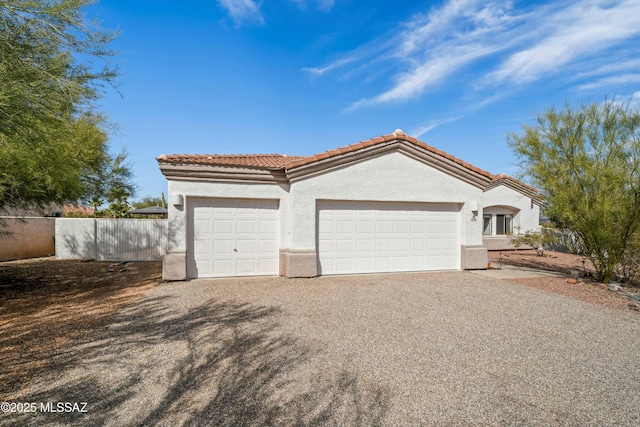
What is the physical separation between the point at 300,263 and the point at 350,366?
5719 millimetres

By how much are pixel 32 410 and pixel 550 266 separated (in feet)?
53.7

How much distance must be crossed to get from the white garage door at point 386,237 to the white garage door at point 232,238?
170 centimetres

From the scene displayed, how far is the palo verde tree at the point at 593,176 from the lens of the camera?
845 centimetres

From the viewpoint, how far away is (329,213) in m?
10.2

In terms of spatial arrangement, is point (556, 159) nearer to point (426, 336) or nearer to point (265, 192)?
point (426, 336)

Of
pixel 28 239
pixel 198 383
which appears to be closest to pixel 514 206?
pixel 198 383

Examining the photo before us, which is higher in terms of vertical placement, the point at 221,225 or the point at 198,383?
the point at 221,225

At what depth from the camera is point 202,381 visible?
12.1ft

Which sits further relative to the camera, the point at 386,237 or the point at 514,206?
the point at 514,206

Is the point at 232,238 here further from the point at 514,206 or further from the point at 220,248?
the point at 514,206

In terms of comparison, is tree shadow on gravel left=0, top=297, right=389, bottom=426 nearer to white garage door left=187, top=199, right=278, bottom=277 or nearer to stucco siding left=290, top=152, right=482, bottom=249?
white garage door left=187, top=199, right=278, bottom=277

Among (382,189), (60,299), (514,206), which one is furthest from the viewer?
(514,206)

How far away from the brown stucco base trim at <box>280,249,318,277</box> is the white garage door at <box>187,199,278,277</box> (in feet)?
2.15

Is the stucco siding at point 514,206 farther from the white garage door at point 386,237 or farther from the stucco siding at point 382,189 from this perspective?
the white garage door at point 386,237
